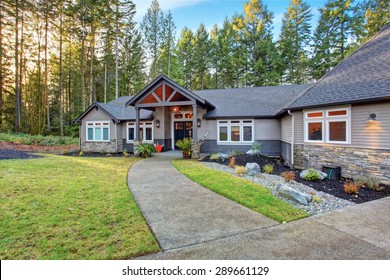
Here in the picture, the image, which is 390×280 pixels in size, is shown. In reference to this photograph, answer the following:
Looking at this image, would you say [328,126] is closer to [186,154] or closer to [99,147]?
[186,154]

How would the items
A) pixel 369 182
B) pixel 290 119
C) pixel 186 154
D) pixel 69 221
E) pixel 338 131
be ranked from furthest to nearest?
1. pixel 186 154
2. pixel 290 119
3. pixel 338 131
4. pixel 369 182
5. pixel 69 221

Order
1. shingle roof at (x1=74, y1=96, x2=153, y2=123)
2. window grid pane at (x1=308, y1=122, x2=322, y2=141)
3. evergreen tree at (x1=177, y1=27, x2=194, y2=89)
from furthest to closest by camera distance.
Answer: evergreen tree at (x1=177, y1=27, x2=194, y2=89) → shingle roof at (x1=74, y1=96, x2=153, y2=123) → window grid pane at (x1=308, y1=122, x2=322, y2=141)

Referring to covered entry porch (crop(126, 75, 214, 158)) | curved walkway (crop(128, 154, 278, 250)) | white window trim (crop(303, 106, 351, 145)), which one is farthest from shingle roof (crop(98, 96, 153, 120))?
white window trim (crop(303, 106, 351, 145))

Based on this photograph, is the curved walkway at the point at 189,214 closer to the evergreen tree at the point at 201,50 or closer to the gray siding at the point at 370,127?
the gray siding at the point at 370,127

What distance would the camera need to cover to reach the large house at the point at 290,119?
6434 millimetres

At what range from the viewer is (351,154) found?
6812 millimetres

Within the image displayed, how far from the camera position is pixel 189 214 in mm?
3771

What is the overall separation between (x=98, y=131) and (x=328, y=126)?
47.4ft

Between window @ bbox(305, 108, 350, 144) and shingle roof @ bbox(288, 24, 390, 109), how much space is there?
52cm

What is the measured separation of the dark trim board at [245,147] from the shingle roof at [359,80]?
13.2ft

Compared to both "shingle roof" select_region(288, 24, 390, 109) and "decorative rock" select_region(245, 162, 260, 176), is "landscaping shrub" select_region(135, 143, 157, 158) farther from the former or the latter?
"shingle roof" select_region(288, 24, 390, 109)

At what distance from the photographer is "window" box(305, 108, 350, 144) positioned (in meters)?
7.08

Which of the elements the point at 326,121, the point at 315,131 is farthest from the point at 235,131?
the point at 326,121
